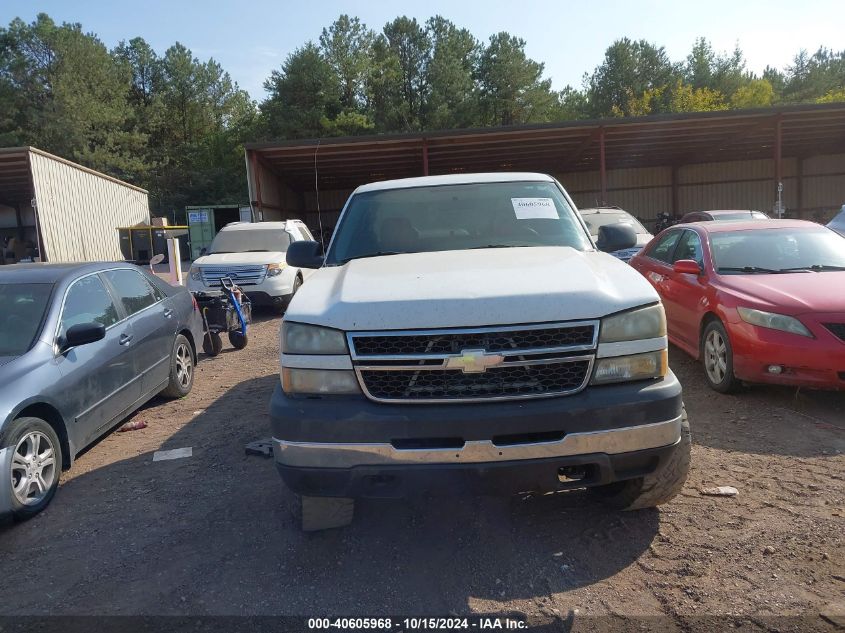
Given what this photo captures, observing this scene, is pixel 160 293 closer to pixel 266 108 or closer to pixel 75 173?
pixel 75 173

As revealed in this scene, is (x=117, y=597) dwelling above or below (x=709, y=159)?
below

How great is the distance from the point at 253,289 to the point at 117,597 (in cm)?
855

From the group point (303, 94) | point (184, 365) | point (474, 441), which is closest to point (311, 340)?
point (474, 441)

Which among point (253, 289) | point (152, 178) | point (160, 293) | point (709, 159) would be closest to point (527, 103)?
point (709, 159)

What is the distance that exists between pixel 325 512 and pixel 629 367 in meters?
1.65

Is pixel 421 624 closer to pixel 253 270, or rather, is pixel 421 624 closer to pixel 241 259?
pixel 253 270

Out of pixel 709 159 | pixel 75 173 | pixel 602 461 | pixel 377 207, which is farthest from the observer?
pixel 709 159

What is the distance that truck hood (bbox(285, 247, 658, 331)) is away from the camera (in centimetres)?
269

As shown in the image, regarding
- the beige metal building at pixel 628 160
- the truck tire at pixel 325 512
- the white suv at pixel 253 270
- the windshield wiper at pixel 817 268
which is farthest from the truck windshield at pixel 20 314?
the beige metal building at pixel 628 160

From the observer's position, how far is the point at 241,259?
453 inches

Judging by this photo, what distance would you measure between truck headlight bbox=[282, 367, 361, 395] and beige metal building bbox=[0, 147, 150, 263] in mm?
19765

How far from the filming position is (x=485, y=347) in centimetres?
268

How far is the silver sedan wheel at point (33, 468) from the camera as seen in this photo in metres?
3.68

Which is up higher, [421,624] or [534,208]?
[534,208]
